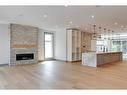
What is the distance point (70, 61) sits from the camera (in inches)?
422

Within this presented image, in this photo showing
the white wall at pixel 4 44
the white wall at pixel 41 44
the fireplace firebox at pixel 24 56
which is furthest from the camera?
the white wall at pixel 41 44

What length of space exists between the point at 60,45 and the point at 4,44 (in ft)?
15.2

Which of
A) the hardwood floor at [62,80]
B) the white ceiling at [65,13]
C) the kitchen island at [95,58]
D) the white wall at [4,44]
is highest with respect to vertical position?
the white ceiling at [65,13]

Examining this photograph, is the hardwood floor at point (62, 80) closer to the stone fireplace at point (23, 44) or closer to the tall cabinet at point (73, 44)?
the stone fireplace at point (23, 44)

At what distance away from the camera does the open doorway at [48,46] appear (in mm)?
11519

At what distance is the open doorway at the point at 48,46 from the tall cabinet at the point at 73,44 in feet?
5.92

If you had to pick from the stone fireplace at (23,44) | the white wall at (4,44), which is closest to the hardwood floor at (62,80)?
the white wall at (4,44)

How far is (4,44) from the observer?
8492 millimetres

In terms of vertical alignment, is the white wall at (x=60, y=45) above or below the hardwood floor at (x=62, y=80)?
above

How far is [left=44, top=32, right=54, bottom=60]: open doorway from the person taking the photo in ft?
37.8

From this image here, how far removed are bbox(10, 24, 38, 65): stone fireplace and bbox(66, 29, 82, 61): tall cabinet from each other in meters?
2.64

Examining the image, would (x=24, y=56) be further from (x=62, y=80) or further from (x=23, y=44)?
(x=62, y=80)

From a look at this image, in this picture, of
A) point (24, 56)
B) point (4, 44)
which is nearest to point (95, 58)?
point (24, 56)
